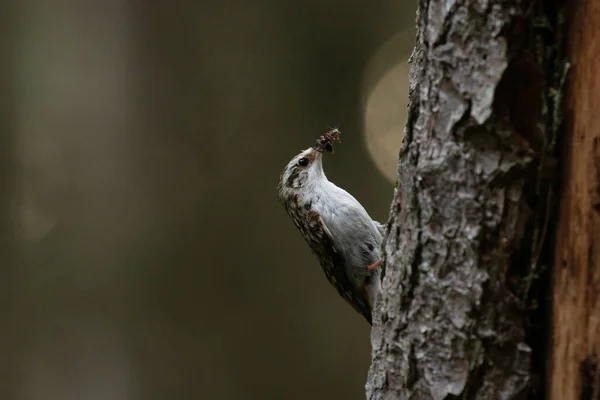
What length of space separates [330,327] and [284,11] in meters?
2.25

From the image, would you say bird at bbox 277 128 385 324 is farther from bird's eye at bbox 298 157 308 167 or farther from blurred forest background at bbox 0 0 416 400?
blurred forest background at bbox 0 0 416 400

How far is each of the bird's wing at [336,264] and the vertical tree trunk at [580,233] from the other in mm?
1405

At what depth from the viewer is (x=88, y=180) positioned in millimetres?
4086

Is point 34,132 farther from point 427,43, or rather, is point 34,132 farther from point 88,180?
point 427,43

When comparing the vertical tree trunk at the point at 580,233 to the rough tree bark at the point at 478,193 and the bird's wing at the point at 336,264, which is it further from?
the bird's wing at the point at 336,264

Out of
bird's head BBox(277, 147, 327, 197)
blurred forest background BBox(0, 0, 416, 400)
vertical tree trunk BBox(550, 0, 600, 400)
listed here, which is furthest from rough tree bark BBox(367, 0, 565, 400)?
blurred forest background BBox(0, 0, 416, 400)

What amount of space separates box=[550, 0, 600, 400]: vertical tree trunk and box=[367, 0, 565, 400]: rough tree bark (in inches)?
1.4

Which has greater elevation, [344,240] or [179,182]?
[179,182]

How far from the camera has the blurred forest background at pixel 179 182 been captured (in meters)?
3.99

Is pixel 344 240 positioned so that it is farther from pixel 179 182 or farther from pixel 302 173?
pixel 179 182

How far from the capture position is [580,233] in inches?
42.2

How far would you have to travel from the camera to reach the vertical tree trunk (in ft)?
3.42

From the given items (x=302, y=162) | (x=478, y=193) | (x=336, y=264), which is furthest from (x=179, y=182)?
(x=478, y=193)

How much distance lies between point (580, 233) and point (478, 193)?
0.62 feet
